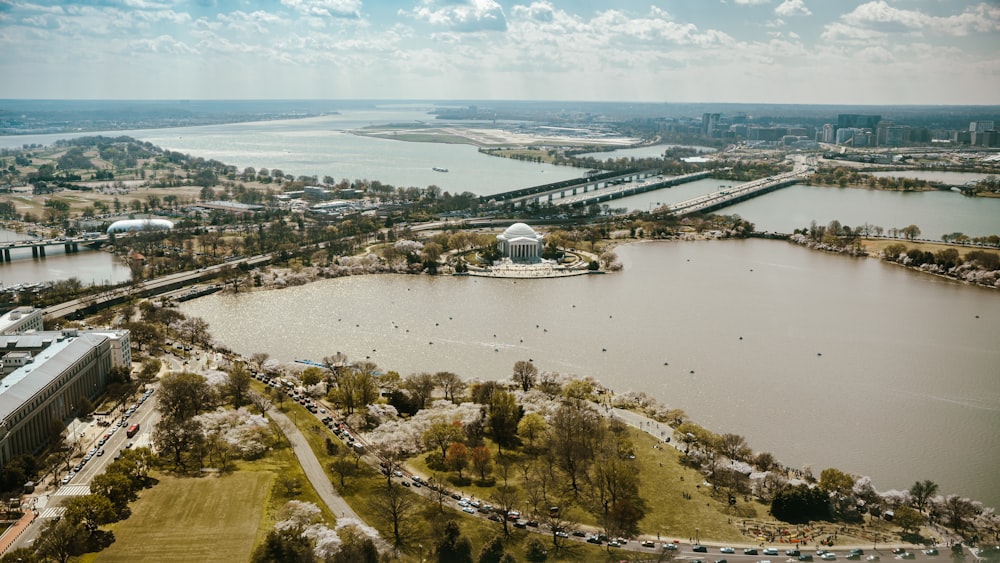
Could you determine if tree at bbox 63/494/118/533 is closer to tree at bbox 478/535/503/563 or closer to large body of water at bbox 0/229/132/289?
tree at bbox 478/535/503/563

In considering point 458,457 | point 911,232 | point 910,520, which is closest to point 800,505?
point 910,520

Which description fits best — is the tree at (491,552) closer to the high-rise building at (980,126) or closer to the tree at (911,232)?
the tree at (911,232)

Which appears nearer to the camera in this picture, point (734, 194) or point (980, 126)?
point (734, 194)

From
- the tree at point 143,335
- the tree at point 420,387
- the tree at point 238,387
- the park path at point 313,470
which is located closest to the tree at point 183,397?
the tree at point 238,387

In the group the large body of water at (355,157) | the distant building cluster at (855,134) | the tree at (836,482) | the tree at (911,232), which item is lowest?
the tree at (836,482)

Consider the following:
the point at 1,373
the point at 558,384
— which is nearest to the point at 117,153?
the point at 1,373

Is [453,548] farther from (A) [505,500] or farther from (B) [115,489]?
(B) [115,489]

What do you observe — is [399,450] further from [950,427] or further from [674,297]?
[674,297]
